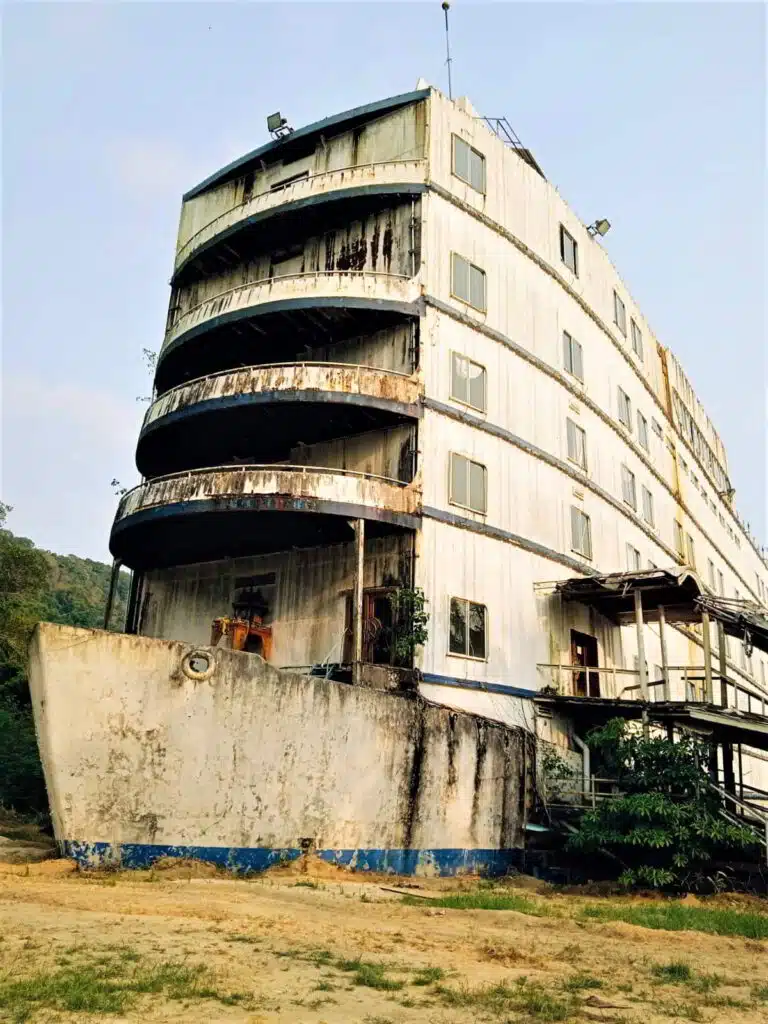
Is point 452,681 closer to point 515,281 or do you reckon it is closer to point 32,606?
point 515,281

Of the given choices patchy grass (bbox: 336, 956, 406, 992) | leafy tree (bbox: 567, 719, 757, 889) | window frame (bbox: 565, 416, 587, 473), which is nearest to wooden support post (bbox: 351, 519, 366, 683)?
leafy tree (bbox: 567, 719, 757, 889)

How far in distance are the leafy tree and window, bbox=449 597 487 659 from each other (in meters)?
4.12

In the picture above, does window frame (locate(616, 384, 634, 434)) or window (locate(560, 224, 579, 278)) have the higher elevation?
window (locate(560, 224, 579, 278))

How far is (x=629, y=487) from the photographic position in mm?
32125

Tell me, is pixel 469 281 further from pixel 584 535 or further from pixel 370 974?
pixel 370 974

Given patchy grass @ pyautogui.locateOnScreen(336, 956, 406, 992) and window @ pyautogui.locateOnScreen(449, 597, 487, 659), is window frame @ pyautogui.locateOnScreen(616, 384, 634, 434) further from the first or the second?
patchy grass @ pyautogui.locateOnScreen(336, 956, 406, 992)

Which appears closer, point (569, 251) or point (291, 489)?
point (291, 489)

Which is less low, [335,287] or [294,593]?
[335,287]

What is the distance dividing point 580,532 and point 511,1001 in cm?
2079

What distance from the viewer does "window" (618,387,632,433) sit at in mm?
32625

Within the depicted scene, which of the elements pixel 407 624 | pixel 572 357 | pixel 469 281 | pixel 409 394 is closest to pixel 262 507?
pixel 407 624

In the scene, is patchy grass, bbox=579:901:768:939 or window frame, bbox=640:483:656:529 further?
window frame, bbox=640:483:656:529

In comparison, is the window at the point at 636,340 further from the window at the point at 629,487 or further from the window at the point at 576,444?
the window at the point at 576,444

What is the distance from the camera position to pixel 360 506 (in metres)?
19.6
